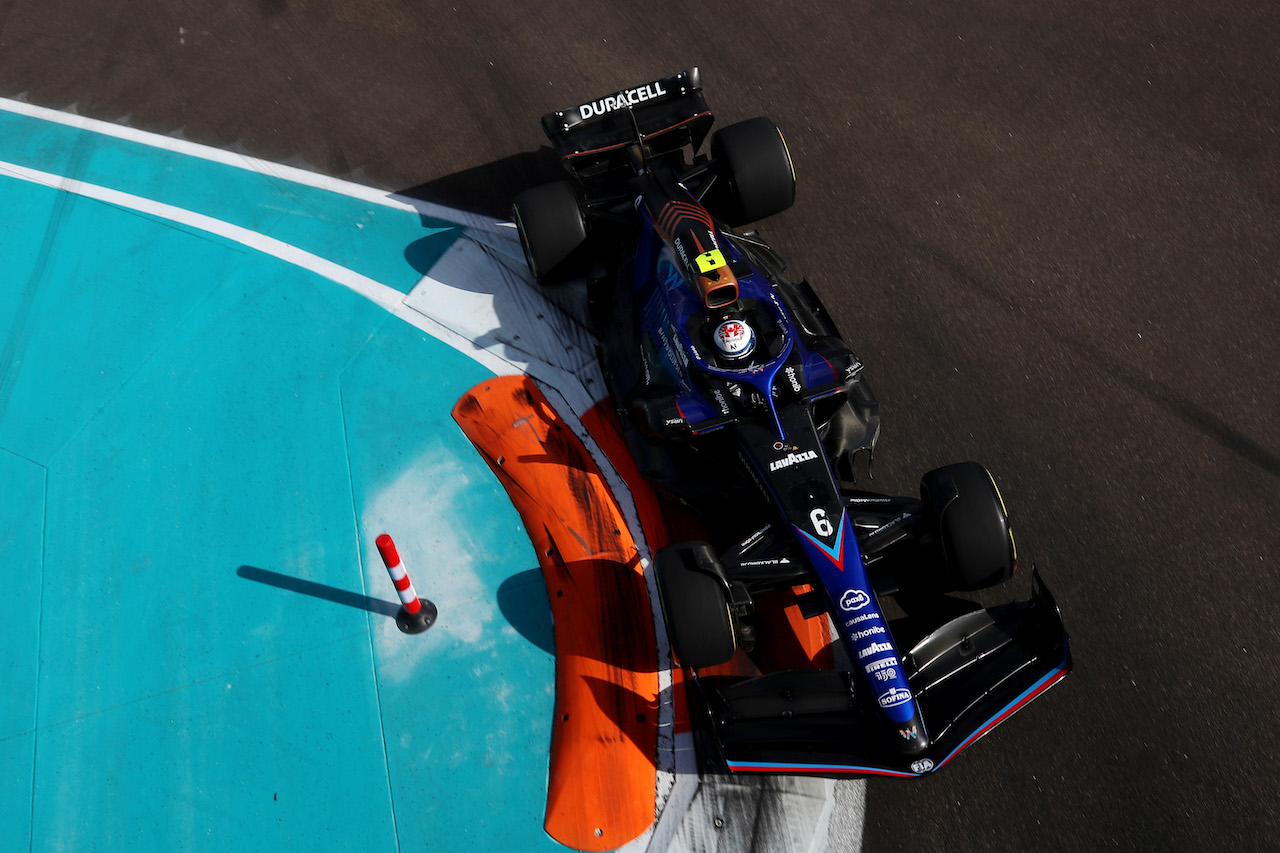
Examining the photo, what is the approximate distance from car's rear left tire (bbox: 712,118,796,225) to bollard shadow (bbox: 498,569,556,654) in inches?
127

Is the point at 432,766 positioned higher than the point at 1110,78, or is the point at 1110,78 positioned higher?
the point at 1110,78

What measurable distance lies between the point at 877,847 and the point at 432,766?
8.75ft

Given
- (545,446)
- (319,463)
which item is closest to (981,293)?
(545,446)

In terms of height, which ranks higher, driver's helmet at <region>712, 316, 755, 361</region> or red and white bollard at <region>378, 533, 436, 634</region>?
driver's helmet at <region>712, 316, 755, 361</region>

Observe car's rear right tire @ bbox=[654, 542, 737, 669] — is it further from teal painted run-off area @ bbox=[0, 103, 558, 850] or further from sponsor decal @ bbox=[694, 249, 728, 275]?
sponsor decal @ bbox=[694, 249, 728, 275]

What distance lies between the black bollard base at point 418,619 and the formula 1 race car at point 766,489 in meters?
1.70

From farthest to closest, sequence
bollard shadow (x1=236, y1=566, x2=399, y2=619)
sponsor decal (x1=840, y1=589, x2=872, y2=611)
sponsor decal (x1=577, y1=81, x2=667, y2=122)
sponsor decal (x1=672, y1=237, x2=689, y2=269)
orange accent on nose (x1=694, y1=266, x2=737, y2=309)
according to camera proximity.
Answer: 1. sponsor decal (x1=577, y1=81, x2=667, y2=122)
2. bollard shadow (x1=236, y1=566, x2=399, y2=619)
3. sponsor decal (x1=672, y1=237, x2=689, y2=269)
4. orange accent on nose (x1=694, y1=266, x2=737, y2=309)
5. sponsor decal (x1=840, y1=589, x2=872, y2=611)

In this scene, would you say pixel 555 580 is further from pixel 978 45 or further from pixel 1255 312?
pixel 978 45

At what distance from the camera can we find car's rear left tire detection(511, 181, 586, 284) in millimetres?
6941

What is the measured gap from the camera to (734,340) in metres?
5.71

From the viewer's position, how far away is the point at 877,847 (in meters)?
5.26

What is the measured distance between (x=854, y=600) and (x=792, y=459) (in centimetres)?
90

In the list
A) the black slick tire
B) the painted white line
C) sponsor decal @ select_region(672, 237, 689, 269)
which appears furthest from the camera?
the painted white line

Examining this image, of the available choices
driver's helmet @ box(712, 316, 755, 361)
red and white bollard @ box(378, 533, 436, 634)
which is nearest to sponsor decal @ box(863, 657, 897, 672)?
driver's helmet @ box(712, 316, 755, 361)
